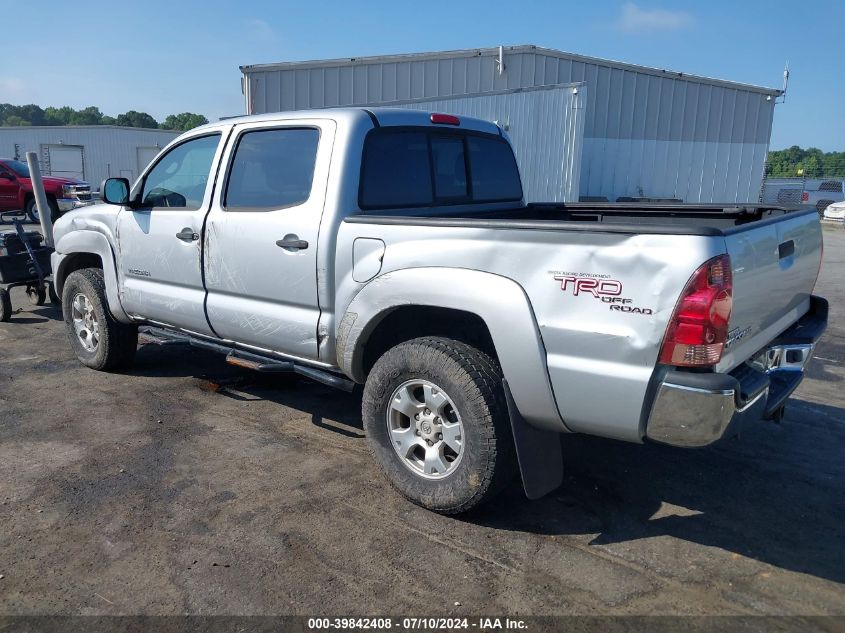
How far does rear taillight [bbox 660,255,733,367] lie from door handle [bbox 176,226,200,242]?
320 centimetres

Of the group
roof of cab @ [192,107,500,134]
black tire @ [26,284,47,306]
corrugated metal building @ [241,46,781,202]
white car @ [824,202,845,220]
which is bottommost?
black tire @ [26,284,47,306]

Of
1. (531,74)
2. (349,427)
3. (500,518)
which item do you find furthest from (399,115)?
(531,74)

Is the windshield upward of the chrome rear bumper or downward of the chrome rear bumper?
upward

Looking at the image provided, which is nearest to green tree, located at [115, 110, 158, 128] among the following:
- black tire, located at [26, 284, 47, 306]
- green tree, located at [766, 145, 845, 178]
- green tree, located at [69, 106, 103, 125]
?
green tree, located at [69, 106, 103, 125]

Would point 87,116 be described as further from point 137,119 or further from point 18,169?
point 18,169

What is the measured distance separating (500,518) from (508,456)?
44 cm

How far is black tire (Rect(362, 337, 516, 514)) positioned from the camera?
330 cm

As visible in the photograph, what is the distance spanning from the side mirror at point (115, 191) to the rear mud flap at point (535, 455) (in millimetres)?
3481

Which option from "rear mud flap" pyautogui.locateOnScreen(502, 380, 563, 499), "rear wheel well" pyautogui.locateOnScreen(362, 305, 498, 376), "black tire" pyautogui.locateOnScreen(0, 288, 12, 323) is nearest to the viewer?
"rear mud flap" pyautogui.locateOnScreen(502, 380, 563, 499)

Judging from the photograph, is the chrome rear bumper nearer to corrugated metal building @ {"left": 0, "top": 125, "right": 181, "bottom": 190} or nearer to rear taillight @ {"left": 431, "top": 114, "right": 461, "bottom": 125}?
rear taillight @ {"left": 431, "top": 114, "right": 461, "bottom": 125}

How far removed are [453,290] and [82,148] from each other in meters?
37.0

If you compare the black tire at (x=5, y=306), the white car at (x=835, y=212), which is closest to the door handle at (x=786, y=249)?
the black tire at (x=5, y=306)

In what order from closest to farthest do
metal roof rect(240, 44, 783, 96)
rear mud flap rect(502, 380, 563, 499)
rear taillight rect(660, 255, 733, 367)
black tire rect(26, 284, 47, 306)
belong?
rear taillight rect(660, 255, 733, 367) → rear mud flap rect(502, 380, 563, 499) → black tire rect(26, 284, 47, 306) → metal roof rect(240, 44, 783, 96)

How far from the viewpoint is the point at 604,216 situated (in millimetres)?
5055
